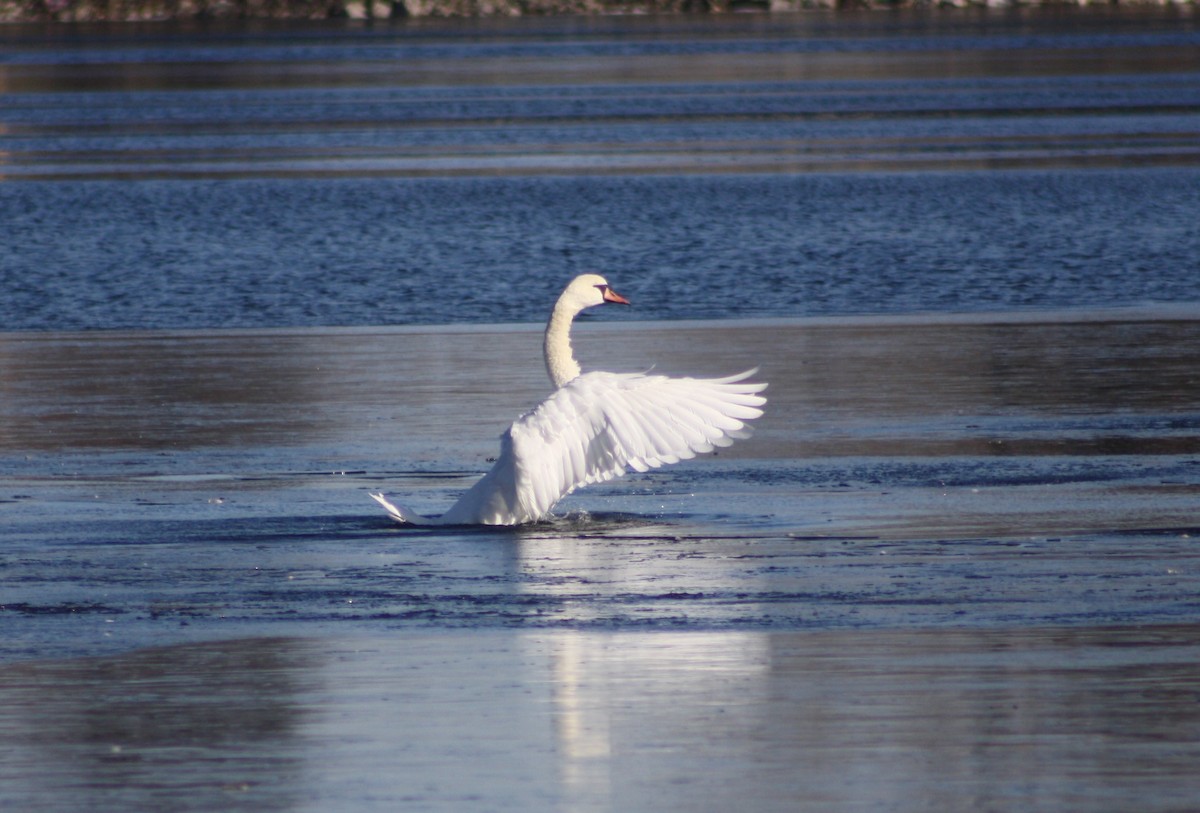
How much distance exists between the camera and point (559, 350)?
11250 mm

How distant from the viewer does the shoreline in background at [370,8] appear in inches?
4916

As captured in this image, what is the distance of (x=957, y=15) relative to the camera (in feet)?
384

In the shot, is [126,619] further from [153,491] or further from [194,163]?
[194,163]

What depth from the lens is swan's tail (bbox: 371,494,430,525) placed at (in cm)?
1025

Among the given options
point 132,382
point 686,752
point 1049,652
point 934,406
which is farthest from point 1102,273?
point 686,752

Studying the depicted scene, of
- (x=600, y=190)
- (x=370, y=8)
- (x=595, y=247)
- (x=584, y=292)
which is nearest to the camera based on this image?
(x=584, y=292)

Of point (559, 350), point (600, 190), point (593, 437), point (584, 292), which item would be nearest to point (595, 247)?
point (600, 190)

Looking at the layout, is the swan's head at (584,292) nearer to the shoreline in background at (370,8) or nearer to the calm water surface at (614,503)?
the calm water surface at (614,503)

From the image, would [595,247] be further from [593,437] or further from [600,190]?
[593,437]

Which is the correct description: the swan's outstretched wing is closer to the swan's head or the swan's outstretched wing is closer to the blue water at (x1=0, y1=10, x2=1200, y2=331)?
the swan's head

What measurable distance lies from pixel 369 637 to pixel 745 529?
2.46m

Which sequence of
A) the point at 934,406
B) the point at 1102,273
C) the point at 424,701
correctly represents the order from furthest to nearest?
the point at 1102,273, the point at 934,406, the point at 424,701

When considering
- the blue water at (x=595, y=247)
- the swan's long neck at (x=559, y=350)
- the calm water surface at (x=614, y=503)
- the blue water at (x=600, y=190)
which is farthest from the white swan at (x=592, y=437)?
the blue water at (x=600, y=190)

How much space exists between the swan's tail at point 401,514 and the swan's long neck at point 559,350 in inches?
41.9
